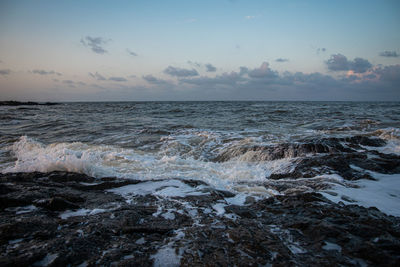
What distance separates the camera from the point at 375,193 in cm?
370

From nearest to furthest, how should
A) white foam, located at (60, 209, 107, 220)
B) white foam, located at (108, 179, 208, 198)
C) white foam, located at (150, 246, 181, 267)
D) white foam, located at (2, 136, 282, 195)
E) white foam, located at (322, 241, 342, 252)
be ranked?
white foam, located at (150, 246, 181, 267), white foam, located at (322, 241, 342, 252), white foam, located at (60, 209, 107, 220), white foam, located at (108, 179, 208, 198), white foam, located at (2, 136, 282, 195)

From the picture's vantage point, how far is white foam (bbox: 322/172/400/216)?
322 centimetres

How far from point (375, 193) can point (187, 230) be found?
11.4ft

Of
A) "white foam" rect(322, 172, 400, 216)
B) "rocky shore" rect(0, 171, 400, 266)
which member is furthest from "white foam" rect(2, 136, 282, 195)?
"white foam" rect(322, 172, 400, 216)

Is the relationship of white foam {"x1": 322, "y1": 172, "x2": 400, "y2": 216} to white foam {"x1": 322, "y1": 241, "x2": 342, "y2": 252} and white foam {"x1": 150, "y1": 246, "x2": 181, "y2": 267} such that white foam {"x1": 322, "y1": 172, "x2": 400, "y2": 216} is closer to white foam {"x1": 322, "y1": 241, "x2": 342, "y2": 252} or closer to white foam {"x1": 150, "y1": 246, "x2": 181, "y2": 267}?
white foam {"x1": 322, "y1": 241, "x2": 342, "y2": 252}

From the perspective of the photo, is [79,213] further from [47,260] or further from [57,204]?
[47,260]

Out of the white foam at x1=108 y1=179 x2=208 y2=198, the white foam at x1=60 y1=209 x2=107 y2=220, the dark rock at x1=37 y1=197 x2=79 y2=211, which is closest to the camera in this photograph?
the white foam at x1=60 y1=209 x2=107 y2=220

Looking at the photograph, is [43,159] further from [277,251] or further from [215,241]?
[277,251]

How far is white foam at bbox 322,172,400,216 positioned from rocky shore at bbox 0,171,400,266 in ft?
1.25

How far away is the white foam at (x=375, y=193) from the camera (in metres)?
3.22

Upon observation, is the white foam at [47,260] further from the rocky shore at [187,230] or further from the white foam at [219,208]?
the white foam at [219,208]

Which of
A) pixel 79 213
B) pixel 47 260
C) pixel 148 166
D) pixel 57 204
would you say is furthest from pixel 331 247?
pixel 148 166

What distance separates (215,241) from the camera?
214 centimetres

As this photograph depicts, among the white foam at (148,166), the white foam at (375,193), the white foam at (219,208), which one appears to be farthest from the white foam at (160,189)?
the white foam at (375,193)
